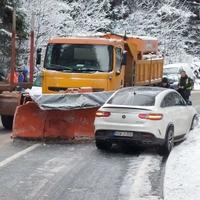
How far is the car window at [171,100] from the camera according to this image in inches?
525

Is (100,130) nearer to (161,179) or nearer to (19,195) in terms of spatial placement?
(161,179)

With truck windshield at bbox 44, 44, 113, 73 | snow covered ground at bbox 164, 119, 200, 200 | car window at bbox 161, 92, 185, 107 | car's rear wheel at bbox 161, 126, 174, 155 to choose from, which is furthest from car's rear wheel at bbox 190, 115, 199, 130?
truck windshield at bbox 44, 44, 113, 73

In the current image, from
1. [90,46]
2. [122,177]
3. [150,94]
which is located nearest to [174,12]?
[90,46]

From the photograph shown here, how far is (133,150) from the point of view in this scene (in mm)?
13492

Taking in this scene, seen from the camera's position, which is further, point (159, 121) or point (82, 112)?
point (82, 112)

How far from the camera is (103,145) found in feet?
43.9

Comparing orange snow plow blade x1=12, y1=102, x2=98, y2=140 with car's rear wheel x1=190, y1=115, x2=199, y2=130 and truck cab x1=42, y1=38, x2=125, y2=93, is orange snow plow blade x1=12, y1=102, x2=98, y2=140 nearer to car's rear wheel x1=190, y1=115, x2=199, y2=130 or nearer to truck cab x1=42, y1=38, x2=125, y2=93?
truck cab x1=42, y1=38, x2=125, y2=93

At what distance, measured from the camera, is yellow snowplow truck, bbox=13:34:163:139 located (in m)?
14.6

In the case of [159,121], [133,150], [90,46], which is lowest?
[133,150]

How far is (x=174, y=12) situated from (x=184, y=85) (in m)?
30.8

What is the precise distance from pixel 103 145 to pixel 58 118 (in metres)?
1.78

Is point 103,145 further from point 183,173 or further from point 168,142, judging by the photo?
point 183,173

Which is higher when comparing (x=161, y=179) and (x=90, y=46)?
(x=90, y=46)

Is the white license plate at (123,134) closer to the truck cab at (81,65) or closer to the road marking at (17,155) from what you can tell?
the road marking at (17,155)
